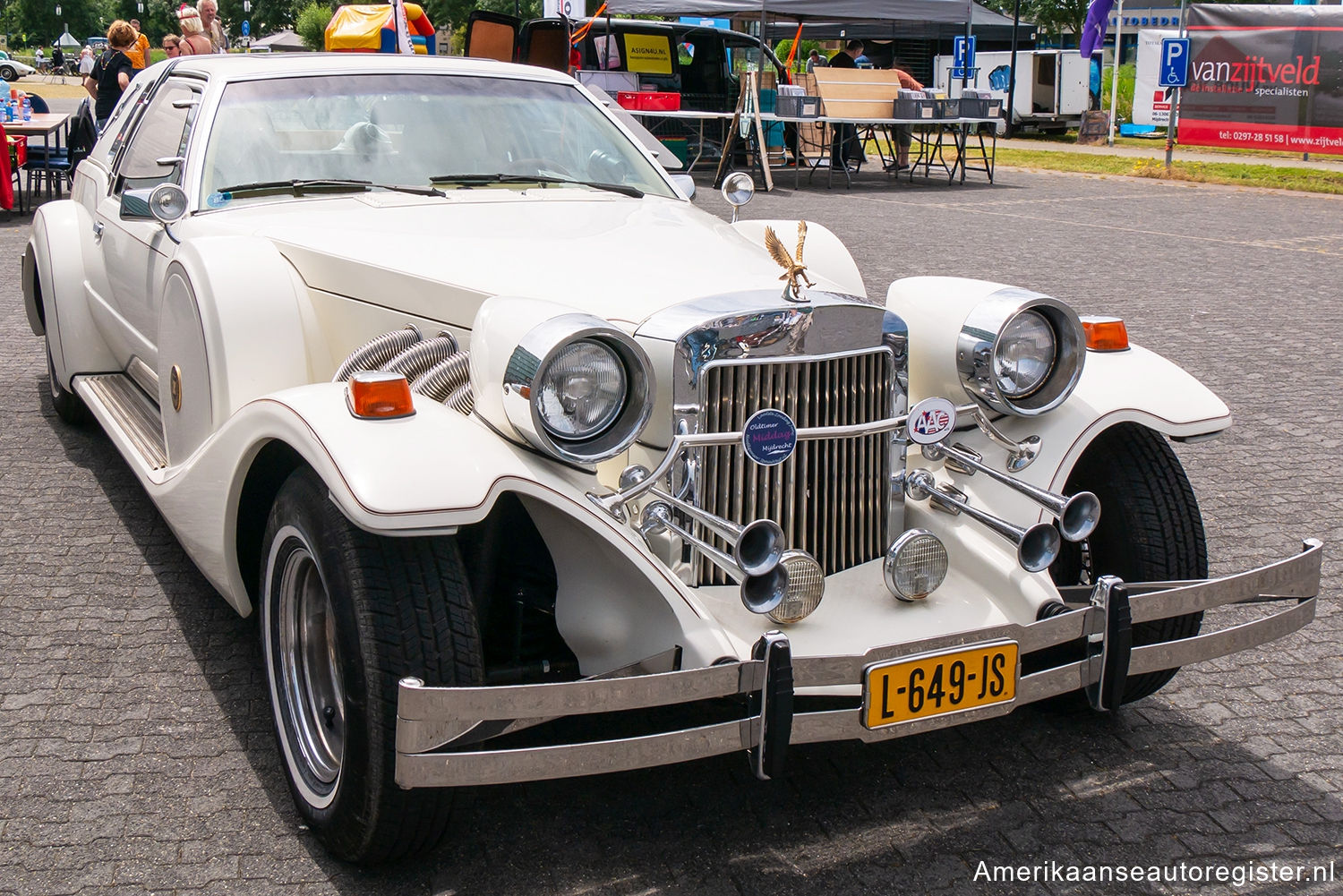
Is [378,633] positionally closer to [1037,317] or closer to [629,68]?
[1037,317]

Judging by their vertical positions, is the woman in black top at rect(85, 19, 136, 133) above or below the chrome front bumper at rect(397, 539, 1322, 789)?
above

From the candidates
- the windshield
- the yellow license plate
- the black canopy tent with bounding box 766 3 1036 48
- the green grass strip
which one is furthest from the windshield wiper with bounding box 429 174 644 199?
the black canopy tent with bounding box 766 3 1036 48

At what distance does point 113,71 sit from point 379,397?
11.0 meters

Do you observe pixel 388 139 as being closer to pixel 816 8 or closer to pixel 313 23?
pixel 816 8

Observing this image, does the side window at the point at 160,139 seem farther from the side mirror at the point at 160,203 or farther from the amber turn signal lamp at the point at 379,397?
the amber turn signal lamp at the point at 379,397

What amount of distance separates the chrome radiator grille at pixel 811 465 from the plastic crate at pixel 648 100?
14.2 m

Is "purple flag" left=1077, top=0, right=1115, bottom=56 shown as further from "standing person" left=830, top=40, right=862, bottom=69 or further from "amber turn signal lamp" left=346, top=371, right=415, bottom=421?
"amber turn signal lamp" left=346, top=371, right=415, bottom=421

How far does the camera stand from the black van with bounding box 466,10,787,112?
1680 cm

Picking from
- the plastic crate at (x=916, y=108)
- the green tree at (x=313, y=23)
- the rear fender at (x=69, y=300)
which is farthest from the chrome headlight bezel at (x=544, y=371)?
the green tree at (x=313, y=23)

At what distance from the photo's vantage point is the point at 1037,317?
3170mm

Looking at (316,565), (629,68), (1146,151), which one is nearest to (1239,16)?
(1146,151)

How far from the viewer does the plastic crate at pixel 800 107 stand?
15820mm

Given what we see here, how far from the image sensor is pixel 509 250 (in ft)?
11.2

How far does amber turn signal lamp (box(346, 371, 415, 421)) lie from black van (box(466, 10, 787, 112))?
14.8m
